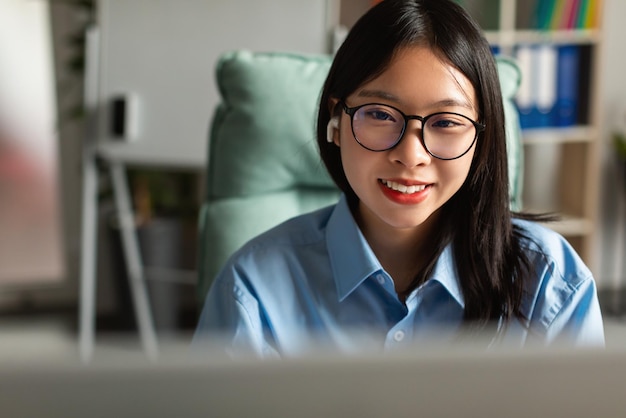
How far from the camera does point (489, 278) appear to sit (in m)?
1.13

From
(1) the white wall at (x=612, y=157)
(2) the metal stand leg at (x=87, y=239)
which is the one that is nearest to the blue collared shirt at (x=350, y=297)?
(2) the metal stand leg at (x=87, y=239)

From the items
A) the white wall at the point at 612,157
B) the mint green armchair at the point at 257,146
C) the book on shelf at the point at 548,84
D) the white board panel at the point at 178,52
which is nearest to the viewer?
the mint green armchair at the point at 257,146

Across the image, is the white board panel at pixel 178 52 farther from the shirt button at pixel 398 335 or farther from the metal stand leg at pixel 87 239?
the shirt button at pixel 398 335

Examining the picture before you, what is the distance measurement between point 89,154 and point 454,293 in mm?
1676

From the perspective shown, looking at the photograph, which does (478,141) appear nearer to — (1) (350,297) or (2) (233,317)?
(1) (350,297)

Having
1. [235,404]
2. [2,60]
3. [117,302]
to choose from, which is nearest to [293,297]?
[235,404]

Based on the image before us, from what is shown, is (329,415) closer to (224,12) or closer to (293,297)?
(293,297)

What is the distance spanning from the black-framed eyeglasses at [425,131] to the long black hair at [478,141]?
0.18 feet

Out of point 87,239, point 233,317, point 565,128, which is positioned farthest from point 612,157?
point 233,317

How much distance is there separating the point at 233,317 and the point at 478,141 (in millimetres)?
398

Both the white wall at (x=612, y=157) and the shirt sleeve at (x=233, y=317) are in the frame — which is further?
the white wall at (x=612, y=157)

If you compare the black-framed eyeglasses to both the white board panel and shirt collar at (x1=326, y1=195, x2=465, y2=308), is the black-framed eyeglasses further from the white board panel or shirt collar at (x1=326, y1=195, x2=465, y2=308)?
the white board panel

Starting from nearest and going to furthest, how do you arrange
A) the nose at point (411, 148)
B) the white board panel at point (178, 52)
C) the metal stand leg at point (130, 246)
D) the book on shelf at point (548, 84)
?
the nose at point (411, 148)
the white board panel at point (178, 52)
the metal stand leg at point (130, 246)
the book on shelf at point (548, 84)

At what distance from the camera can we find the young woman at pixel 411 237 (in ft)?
3.41
